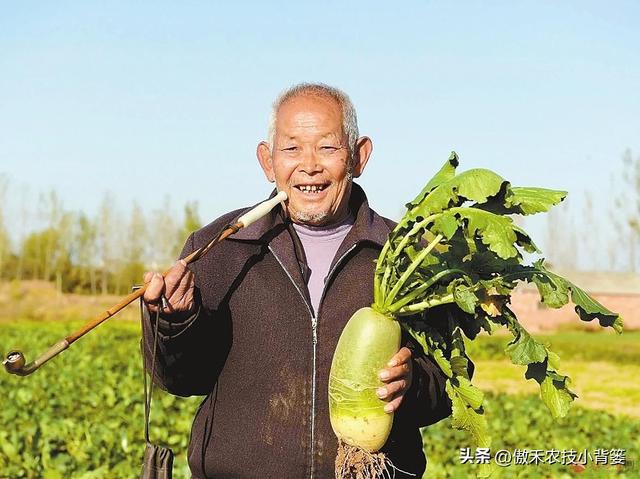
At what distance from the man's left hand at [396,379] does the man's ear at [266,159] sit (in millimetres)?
1028

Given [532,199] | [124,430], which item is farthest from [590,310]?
[124,430]

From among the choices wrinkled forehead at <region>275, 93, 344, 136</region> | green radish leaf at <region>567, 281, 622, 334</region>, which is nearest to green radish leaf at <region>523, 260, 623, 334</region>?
green radish leaf at <region>567, 281, 622, 334</region>

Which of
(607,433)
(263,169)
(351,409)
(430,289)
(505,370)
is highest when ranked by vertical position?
(263,169)

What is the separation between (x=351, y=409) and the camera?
332 centimetres

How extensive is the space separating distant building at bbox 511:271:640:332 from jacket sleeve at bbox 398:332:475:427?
41.2 metres

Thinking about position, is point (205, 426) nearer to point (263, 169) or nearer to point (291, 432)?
point (291, 432)

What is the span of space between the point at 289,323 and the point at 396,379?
1.72ft

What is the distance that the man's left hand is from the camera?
3289 millimetres

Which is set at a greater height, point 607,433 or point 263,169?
point 263,169

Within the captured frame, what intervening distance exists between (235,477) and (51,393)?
785cm

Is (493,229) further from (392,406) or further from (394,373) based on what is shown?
(392,406)

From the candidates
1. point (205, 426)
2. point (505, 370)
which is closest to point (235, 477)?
point (205, 426)

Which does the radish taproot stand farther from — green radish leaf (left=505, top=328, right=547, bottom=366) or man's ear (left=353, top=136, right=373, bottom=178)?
man's ear (left=353, top=136, right=373, bottom=178)

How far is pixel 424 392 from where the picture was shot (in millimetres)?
3521
